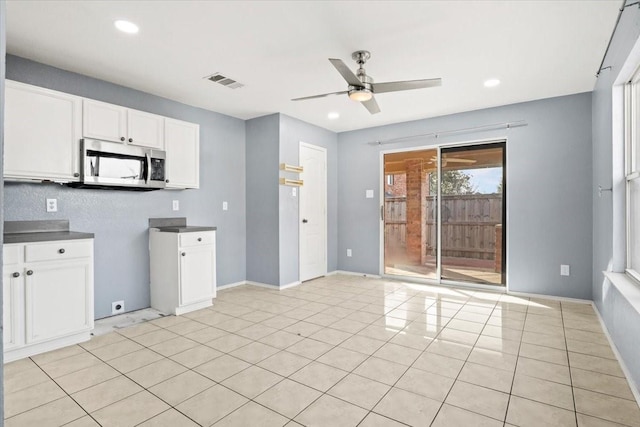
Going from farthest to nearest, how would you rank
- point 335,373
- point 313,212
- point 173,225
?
point 313,212, point 173,225, point 335,373

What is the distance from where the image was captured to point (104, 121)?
331 cm

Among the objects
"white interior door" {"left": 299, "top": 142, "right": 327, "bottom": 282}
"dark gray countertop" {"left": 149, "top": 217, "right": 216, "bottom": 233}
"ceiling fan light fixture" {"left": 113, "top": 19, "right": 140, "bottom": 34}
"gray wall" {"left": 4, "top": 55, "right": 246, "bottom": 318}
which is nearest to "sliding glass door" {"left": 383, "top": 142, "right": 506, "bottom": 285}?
"white interior door" {"left": 299, "top": 142, "right": 327, "bottom": 282}

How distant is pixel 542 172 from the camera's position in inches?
167

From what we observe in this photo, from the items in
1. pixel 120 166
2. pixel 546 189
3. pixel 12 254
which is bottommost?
pixel 12 254

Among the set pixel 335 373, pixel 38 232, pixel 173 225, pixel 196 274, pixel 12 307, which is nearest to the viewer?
pixel 335 373

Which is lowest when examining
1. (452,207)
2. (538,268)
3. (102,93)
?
(538,268)

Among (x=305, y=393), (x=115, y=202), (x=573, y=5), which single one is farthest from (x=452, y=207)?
(x=115, y=202)

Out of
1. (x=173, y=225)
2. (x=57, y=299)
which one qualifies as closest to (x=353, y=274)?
(x=173, y=225)

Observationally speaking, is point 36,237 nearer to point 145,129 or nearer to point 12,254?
point 12,254

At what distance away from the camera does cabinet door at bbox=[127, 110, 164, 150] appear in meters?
3.53

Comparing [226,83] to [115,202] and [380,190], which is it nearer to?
[115,202]

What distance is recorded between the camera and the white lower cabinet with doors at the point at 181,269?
364 centimetres

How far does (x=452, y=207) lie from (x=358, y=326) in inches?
101

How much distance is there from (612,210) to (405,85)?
2.02 meters
